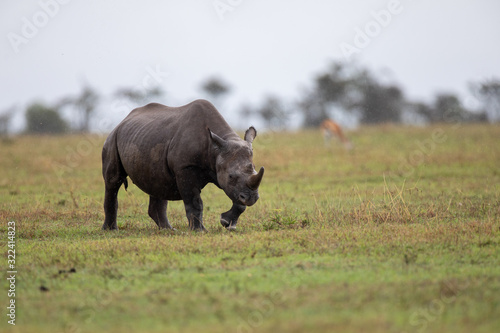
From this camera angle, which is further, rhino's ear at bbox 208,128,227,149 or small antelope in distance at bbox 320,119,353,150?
small antelope in distance at bbox 320,119,353,150

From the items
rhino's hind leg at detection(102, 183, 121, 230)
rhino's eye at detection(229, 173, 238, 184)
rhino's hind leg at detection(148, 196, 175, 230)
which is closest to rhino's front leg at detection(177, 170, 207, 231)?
rhino's eye at detection(229, 173, 238, 184)

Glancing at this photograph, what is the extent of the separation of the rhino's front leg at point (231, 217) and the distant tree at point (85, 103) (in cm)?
3489

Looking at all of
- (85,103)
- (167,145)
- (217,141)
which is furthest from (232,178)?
(85,103)

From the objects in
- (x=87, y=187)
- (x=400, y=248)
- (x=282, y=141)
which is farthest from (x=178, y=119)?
(x=282, y=141)

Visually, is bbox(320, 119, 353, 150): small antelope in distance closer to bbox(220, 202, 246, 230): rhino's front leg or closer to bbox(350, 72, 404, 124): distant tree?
bbox(220, 202, 246, 230): rhino's front leg

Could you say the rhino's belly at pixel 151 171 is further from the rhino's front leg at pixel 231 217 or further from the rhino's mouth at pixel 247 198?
the rhino's mouth at pixel 247 198

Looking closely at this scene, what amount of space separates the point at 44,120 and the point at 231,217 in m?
45.6

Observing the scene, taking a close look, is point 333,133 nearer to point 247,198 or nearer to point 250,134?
point 250,134

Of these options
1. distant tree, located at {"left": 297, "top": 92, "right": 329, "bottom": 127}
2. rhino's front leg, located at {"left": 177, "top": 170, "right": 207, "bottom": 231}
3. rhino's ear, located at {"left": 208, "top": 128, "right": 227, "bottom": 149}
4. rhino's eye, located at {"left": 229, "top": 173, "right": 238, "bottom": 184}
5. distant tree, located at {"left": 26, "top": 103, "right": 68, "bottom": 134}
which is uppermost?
rhino's ear, located at {"left": 208, "top": 128, "right": 227, "bottom": 149}

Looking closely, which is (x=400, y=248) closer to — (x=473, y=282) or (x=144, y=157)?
(x=473, y=282)

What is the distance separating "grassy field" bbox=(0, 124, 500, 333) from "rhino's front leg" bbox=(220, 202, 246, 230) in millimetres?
220

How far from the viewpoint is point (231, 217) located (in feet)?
33.1

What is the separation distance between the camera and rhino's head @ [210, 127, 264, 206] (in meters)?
9.72

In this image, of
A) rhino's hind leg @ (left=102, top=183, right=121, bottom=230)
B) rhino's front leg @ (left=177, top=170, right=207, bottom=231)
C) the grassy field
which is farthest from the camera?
rhino's hind leg @ (left=102, top=183, right=121, bottom=230)
